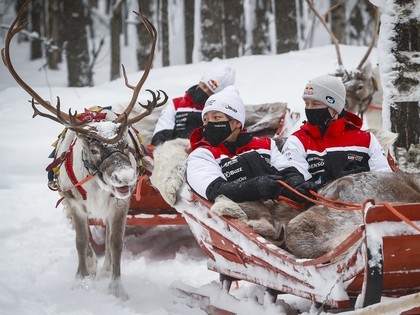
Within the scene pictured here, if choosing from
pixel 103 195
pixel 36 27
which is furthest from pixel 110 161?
pixel 36 27

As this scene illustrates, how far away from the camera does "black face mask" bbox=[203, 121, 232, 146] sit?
4.34m

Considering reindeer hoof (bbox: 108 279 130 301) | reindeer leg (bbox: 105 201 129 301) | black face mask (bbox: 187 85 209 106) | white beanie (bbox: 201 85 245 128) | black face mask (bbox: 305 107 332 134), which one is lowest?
reindeer hoof (bbox: 108 279 130 301)

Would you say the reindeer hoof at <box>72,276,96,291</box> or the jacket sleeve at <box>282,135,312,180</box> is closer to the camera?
the jacket sleeve at <box>282,135,312,180</box>

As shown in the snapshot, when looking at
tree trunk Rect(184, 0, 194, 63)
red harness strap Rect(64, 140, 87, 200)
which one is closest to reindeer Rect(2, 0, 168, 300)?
red harness strap Rect(64, 140, 87, 200)

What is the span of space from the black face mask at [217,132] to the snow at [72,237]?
0.90 meters

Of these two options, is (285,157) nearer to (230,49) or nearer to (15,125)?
(15,125)

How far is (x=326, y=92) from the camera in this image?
14.6 feet

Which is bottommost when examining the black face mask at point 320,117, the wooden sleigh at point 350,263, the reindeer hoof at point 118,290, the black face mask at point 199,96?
the reindeer hoof at point 118,290

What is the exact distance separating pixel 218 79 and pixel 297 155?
2.09 metres

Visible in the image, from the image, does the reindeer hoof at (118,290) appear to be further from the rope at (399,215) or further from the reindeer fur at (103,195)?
the rope at (399,215)

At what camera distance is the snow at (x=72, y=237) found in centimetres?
430

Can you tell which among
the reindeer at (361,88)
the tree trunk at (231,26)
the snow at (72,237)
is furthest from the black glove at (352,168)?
the tree trunk at (231,26)

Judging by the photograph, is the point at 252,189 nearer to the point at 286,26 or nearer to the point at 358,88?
the point at 358,88

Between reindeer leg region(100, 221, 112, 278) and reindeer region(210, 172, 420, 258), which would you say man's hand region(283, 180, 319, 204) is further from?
reindeer leg region(100, 221, 112, 278)
